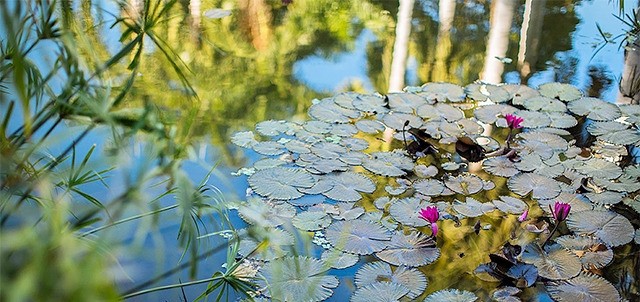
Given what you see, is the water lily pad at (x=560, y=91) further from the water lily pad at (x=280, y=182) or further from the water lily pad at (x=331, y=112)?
the water lily pad at (x=280, y=182)

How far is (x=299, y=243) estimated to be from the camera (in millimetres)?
2074

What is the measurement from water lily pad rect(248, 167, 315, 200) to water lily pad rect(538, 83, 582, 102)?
140cm

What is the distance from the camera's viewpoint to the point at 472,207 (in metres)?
2.26

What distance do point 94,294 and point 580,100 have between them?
2886mm

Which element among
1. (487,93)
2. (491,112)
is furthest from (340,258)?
(487,93)

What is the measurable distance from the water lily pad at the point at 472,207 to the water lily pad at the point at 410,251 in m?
0.21

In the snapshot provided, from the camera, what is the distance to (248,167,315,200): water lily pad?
7.49ft

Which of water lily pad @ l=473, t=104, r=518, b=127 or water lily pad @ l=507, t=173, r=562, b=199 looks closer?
water lily pad @ l=507, t=173, r=562, b=199

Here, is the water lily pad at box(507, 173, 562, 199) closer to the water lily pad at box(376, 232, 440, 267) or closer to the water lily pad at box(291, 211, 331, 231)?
the water lily pad at box(376, 232, 440, 267)

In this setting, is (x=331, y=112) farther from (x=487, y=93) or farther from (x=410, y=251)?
(x=410, y=251)

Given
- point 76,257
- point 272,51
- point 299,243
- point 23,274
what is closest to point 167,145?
point 76,257

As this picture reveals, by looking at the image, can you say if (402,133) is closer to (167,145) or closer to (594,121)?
(594,121)

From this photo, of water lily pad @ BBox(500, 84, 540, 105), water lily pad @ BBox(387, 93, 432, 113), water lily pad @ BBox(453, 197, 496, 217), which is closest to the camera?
water lily pad @ BBox(453, 197, 496, 217)

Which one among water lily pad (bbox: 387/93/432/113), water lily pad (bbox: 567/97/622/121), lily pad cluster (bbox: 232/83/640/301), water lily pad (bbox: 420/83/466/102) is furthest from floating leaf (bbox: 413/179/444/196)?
water lily pad (bbox: 567/97/622/121)
